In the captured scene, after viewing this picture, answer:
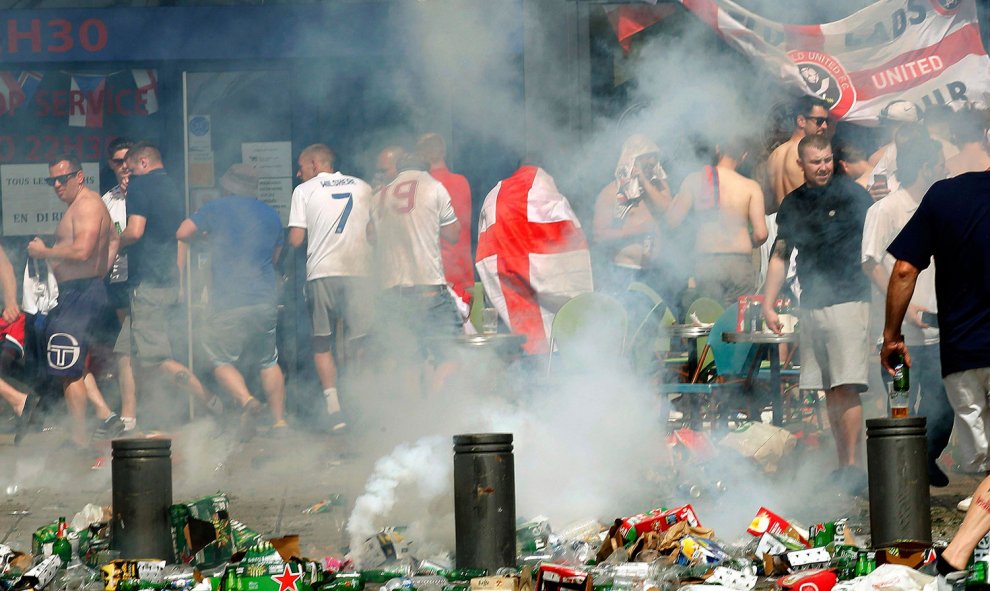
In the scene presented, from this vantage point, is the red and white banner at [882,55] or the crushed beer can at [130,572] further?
the red and white banner at [882,55]

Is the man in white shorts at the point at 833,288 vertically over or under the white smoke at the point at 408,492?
over

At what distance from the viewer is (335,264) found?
8578mm

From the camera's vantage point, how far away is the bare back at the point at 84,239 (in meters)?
8.05

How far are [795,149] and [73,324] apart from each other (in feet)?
12.5

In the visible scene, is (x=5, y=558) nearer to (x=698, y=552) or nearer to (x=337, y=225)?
(x=698, y=552)

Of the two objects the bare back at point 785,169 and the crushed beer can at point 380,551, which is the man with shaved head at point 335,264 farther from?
the crushed beer can at point 380,551

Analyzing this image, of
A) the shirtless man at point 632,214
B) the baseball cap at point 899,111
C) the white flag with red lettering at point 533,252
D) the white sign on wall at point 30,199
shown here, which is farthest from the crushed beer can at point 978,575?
the white sign on wall at point 30,199

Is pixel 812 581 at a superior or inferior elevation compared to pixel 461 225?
inferior

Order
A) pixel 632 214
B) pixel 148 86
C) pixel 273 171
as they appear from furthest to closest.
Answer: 1. pixel 148 86
2. pixel 273 171
3. pixel 632 214

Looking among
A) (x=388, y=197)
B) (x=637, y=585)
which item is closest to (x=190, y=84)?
(x=388, y=197)

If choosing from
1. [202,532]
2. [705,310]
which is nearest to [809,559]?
[202,532]

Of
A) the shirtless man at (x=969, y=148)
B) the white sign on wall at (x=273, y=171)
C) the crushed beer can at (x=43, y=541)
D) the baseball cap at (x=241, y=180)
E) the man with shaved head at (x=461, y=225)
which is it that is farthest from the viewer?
the white sign on wall at (x=273, y=171)

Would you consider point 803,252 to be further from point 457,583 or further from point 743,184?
point 457,583

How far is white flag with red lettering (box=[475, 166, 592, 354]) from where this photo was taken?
791cm
